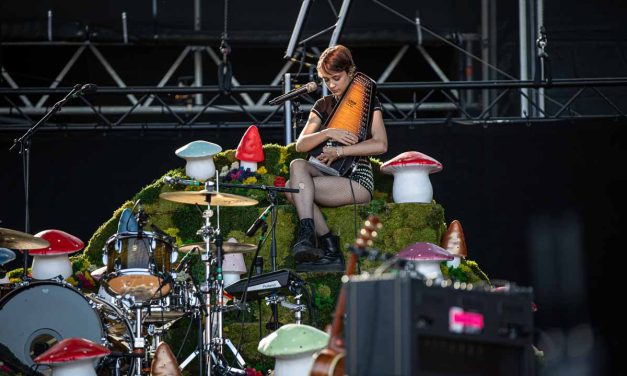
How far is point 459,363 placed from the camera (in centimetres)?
503

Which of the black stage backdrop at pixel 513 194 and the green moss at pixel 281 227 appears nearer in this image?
the green moss at pixel 281 227

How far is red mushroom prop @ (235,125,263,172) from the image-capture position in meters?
9.32

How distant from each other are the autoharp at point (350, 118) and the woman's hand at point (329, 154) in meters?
0.07

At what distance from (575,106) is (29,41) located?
5899 mm

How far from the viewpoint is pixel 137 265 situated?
774 centimetres

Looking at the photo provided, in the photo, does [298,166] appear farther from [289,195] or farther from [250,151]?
[250,151]

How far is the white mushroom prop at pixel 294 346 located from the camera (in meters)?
6.90

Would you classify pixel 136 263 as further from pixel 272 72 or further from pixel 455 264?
pixel 272 72

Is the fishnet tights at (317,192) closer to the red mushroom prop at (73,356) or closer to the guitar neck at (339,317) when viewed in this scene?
the red mushroom prop at (73,356)

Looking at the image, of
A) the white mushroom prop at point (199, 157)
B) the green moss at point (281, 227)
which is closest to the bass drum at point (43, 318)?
the green moss at point (281, 227)

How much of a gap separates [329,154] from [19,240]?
2.22 m

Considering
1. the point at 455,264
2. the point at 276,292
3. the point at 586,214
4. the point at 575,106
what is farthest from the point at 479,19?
the point at 276,292

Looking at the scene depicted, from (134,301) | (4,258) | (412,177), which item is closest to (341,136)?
(412,177)

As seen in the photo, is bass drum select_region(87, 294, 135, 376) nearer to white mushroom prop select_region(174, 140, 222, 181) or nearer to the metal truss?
white mushroom prop select_region(174, 140, 222, 181)
